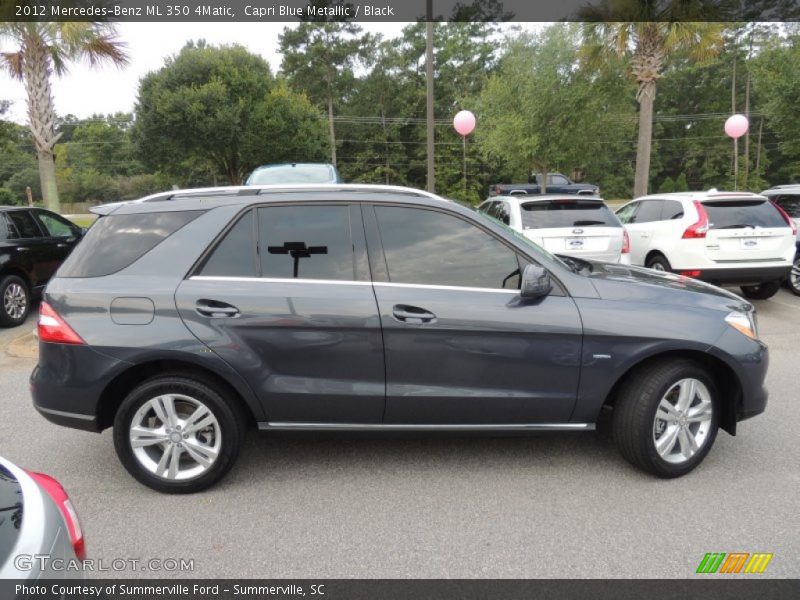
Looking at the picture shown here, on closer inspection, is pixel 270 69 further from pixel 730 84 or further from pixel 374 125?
pixel 730 84

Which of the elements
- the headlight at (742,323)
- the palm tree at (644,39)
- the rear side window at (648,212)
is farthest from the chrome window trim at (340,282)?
the palm tree at (644,39)

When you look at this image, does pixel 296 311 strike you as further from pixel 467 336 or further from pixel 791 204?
pixel 791 204

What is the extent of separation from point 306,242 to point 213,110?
22.6m

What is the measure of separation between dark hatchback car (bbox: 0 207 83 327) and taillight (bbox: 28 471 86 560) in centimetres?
740

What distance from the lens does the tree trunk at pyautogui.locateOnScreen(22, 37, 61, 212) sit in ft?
35.9

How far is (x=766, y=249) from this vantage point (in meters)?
7.74

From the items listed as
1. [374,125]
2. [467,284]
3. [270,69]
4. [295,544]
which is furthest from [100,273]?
[374,125]

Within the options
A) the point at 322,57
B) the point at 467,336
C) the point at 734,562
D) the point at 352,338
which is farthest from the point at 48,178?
the point at 322,57

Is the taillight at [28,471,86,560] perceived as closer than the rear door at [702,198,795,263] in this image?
Yes

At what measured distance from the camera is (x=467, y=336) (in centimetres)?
321

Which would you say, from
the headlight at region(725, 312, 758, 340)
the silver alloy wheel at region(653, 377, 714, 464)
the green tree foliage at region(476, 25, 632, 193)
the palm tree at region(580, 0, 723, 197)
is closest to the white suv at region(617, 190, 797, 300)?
the headlight at region(725, 312, 758, 340)

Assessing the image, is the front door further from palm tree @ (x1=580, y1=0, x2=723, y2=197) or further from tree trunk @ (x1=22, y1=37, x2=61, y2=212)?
palm tree @ (x1=580, y1=0, x2=723, y2=197)

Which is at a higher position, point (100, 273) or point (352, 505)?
point (100, 273)

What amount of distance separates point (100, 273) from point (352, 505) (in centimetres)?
201
